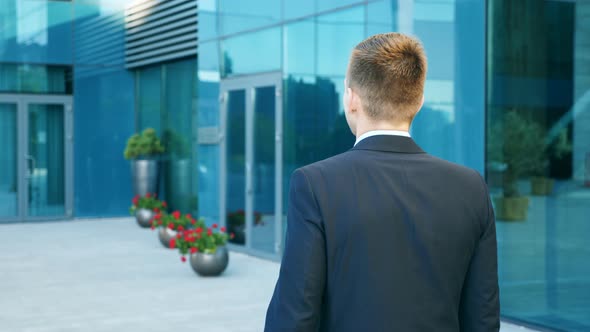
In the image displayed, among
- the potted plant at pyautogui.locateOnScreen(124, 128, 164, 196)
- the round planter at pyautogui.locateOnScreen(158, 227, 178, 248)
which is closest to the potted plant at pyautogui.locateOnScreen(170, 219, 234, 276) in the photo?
the round planter at pyautogui.locateOnScreen(158, 227, 178, 248)

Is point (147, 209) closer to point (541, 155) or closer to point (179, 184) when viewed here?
point (179, 184)

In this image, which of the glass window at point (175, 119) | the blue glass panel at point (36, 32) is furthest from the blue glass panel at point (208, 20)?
the blue glass panel at point (36, 32)

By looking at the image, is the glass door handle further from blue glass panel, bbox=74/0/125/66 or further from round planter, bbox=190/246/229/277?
round planter, bbox=190/246/229/277

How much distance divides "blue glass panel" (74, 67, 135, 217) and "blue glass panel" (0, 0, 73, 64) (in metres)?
0.65

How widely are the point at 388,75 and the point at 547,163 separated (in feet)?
16.1

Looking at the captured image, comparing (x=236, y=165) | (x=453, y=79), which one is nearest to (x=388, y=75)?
(x=453, y=79)

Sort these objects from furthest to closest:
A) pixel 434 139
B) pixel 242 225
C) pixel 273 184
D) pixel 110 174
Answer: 1. pixel 110 174
2. pixel 242 225
3. pixel 273 184
4. pixel 434 139

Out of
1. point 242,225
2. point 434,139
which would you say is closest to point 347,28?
point 434,139

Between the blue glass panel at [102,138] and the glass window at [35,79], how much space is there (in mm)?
257

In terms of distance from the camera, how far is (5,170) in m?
15.0

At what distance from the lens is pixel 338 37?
916 cm

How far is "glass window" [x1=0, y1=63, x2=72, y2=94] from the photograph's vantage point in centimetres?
1488

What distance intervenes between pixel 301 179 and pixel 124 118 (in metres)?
14.9

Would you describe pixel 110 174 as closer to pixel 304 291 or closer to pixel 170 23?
pixel 170 23
